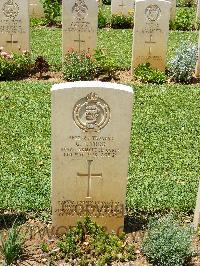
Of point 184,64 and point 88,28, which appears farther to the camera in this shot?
point 88,28

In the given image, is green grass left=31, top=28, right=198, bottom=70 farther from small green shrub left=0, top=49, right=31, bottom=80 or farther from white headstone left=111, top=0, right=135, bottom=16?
white headstone left=111, top=0, right=135, bottom=16

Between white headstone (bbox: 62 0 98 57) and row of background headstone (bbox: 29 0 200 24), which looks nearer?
white headstone (bbox: 62 0 98 57)

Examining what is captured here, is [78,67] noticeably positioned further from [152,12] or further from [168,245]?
[168,245]

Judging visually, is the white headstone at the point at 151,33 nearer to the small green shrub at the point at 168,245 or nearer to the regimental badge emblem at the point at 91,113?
the regimental badge emblem at the point at 91,113

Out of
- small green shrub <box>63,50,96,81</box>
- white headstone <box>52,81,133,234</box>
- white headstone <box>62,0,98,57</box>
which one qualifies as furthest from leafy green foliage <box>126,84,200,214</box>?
white headstone <box>62,0,98,57</box>

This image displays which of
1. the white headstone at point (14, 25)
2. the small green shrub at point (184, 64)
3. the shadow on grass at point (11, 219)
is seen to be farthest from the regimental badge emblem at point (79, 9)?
the shadow on grass at point (11, 219)

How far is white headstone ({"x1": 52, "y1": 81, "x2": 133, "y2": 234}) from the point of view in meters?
4.82

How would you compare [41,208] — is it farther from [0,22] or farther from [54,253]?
[0,22]

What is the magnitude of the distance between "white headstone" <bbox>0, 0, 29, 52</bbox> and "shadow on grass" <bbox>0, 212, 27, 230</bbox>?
246 inches

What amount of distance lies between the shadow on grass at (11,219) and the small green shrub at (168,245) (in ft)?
4.99

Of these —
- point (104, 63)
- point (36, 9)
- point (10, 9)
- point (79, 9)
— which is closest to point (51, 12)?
point (36, 9)

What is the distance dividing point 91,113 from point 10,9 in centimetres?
673

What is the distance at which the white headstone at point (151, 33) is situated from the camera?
1033 cm

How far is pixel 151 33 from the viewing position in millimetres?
10695
